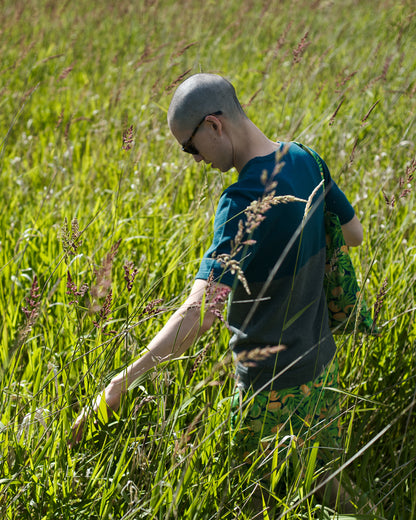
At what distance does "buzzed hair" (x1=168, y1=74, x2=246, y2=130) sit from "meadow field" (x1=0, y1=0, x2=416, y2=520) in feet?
0.75

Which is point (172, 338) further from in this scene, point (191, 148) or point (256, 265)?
point (191, 148)

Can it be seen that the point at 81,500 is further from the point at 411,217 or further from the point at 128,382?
the point at 411,217

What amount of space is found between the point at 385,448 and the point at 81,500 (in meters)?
1.24

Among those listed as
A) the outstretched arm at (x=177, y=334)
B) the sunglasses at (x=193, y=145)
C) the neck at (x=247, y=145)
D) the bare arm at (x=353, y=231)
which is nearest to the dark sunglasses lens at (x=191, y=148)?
the sunglasses at (x=193, y=145)

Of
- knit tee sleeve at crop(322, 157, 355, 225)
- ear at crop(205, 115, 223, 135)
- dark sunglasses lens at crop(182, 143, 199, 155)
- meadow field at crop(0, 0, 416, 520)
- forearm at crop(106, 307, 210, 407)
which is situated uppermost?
ear at crop(205, 115, 223, 135)

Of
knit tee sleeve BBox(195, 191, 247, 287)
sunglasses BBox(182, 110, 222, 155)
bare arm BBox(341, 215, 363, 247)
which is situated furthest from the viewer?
bare arm BBox(341, 215, 363, 247)

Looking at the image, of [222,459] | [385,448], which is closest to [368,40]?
[385,448]

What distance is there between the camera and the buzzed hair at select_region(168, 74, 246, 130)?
4.62 ft

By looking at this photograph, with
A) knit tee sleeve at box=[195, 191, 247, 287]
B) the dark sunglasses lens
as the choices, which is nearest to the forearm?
knit tee sleeve at box=[195, 191, 247, 287]

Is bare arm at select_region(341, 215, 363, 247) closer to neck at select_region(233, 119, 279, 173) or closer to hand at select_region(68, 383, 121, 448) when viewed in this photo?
neck at select_region(233, 119, 279, 173)

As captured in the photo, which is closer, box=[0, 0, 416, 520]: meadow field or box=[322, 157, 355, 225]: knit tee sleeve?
box=[0, 0, 416, 520]: meadow field

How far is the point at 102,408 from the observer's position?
1.51 metres

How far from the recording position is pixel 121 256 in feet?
8.27

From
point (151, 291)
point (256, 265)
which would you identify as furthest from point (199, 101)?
point (151, 291)
